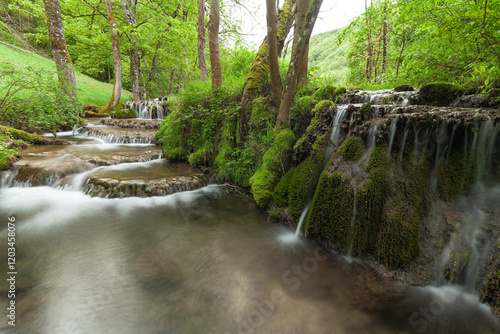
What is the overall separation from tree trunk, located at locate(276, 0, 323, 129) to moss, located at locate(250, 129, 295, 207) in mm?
426

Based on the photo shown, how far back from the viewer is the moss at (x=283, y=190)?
13.2ft

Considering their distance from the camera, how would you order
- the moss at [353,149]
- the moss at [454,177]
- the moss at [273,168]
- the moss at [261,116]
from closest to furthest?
the moss at [454,177] → the moss at [353,149] → the moss at [273,168] → the moss at [261,116]

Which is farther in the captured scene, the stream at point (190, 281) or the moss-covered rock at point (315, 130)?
the moss-covered rock at point (315, 130)

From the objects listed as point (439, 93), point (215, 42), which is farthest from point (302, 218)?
point (215, 42)

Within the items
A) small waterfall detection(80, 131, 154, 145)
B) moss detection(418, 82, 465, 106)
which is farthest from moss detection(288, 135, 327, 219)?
small waterfall detection(80, 131, 154, 145)

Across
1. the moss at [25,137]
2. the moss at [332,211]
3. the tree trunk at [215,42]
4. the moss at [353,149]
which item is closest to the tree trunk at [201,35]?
the tree trunk at [215,42]

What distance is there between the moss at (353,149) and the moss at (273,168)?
1289 mm

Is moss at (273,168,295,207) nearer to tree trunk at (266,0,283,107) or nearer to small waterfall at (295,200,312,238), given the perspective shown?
small waterfall at (295,200,312,238)

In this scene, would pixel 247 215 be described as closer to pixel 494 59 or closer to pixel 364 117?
pixel 364 117

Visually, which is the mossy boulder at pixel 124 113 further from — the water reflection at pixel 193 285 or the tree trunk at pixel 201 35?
the water reflection at pixel 193 285

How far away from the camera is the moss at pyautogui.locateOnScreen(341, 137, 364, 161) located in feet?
10.4

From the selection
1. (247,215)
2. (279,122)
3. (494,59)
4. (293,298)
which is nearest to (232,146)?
(279,122)

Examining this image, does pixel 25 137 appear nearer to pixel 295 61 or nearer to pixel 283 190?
pixel 283 190

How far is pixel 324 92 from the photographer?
4594 millimetres
